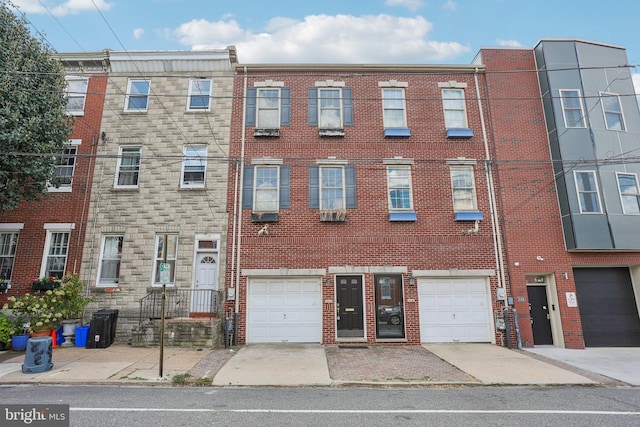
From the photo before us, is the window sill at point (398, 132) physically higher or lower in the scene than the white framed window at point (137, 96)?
lower

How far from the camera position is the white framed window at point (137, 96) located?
44.9ft

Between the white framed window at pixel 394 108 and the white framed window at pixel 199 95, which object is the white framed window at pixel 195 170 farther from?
the white framed window at pixel 394 108

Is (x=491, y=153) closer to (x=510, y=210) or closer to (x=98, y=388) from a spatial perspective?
(x=510, y=210)

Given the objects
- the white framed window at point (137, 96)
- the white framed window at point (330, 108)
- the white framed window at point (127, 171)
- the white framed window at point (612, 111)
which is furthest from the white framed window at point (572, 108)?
the white framed window at point (127, 171)

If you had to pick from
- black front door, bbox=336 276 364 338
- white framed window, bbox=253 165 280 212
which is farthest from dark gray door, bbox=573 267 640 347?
white framed window, bbox=253 165 280 212

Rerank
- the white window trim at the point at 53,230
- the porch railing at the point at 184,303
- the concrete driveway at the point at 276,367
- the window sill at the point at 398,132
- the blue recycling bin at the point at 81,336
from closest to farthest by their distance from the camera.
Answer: the concrete driveway at the point at 276,367 → the blue recycling bin at the point at 81,336 → the porch railing at the point at 184,303 → the white window trim at the point at 53,230 → the window sill at the point at 398,132

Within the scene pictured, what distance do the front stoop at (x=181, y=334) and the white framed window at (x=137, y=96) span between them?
28.4 feet

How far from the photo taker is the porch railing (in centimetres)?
1175

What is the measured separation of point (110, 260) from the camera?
12.4m

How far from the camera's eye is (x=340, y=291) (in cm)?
1216

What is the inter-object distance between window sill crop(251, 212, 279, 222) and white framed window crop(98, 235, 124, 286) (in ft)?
16.8

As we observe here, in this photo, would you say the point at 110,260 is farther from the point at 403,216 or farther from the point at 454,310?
the point at 454,310

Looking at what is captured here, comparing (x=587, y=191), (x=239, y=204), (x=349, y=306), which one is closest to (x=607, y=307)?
(x=587, y=191)

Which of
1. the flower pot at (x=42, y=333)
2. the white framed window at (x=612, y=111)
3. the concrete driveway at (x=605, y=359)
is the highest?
the white framed window at (x=612, y=111)
